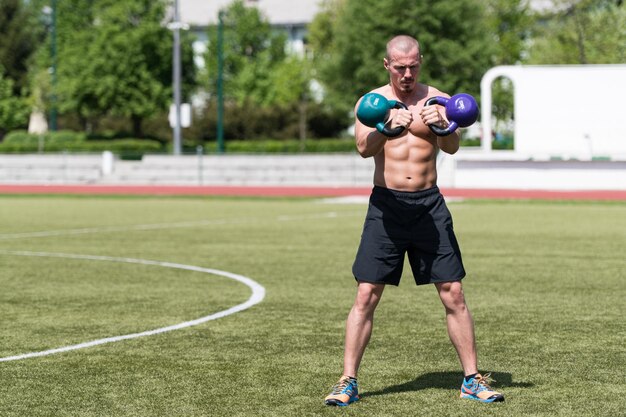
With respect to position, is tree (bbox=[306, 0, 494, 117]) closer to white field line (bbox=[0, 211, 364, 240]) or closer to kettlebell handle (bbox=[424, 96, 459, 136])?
white field line (bbox=[0, 211, 364, 240])

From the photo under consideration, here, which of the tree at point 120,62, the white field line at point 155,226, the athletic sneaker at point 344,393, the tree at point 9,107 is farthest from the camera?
the tree at point 9,107

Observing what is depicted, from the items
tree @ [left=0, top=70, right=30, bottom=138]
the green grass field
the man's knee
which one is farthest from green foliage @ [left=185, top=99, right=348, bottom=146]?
the man's knee

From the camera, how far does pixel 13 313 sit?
11281 millimetres

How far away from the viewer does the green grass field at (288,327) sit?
24.1 feet

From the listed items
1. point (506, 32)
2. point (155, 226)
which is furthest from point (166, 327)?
point (506, 32)

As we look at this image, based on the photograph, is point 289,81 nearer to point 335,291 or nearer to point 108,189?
point 108,189

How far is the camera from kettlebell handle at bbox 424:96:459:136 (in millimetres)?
6934

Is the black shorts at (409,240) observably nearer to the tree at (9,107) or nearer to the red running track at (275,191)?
the red running track at (275,191)

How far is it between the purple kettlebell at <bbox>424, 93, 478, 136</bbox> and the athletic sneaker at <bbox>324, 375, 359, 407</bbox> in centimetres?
154

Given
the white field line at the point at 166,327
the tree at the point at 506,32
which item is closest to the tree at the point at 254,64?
the tree at the point at 506,32

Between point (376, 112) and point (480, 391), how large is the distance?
1.75m

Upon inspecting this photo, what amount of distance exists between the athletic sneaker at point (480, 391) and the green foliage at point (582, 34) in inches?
1942

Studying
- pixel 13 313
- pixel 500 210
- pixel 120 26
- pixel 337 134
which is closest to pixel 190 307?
pixel 13 313

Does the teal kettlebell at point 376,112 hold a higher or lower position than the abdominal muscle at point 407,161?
higher
